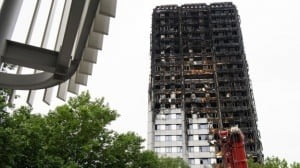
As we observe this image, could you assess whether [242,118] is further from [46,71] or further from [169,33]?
[46,71]

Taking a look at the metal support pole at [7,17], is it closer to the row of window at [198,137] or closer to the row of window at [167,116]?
the row of window at [198,137]

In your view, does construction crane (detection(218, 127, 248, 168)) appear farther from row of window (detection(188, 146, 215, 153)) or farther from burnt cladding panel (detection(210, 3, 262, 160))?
burnt cladding panel (detection(210, 3, 262, 160))

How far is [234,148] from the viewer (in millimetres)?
19375

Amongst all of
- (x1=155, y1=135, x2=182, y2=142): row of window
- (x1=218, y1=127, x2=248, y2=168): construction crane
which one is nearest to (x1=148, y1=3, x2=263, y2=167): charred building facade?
(x1=155, y1=135, x2=182, y2=142): row of window

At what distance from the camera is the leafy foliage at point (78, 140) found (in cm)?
1542

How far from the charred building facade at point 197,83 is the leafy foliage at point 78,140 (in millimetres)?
48009

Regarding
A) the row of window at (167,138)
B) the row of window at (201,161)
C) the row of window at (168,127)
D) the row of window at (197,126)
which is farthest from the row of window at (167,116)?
the row of window at (201,161)

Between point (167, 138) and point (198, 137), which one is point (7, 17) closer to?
point (167, 138)

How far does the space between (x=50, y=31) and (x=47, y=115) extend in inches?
558

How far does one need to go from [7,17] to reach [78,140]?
1509 centimetres

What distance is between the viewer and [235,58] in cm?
8362

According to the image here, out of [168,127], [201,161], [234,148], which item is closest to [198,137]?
[201,161]

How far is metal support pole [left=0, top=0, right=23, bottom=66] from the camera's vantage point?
14.4ft

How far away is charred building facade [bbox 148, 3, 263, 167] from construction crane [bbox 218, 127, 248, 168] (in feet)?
151
